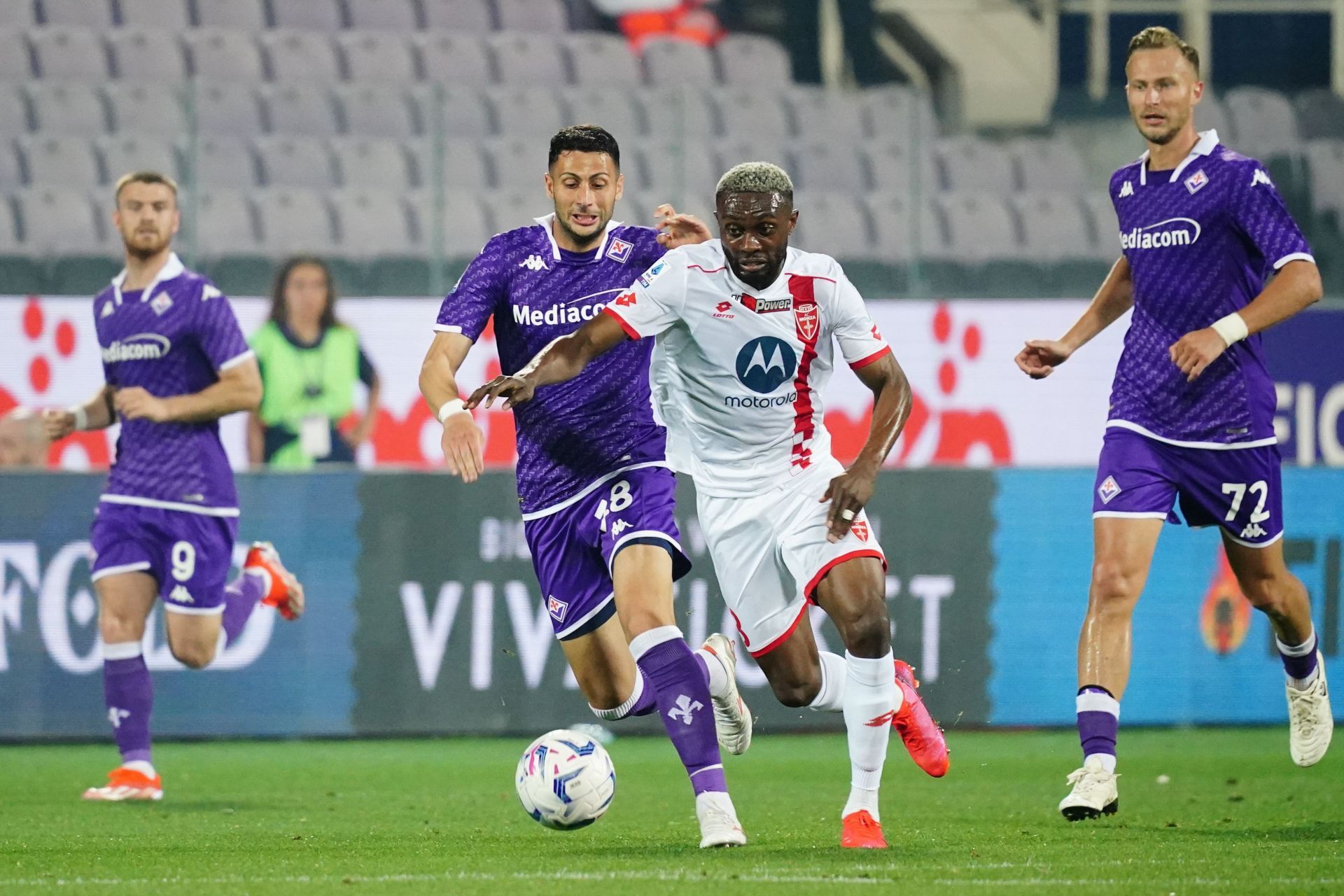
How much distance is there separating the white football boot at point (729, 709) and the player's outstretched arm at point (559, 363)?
159 cm

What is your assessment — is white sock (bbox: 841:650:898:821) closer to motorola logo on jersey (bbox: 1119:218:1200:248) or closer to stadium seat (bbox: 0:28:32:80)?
motorola logo on jersey (bbox: 1119:218:1200:248)

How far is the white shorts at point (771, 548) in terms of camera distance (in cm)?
618

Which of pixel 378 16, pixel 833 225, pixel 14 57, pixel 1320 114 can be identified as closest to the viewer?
pixel 14 57

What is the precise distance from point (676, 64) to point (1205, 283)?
33.0 feet

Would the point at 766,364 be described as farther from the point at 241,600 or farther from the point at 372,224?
the point at 372,224

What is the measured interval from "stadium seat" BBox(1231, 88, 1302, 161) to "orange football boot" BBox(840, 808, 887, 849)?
1105 centimetres

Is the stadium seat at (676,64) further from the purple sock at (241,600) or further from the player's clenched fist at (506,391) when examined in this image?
the player's clenched fist at (506,391)

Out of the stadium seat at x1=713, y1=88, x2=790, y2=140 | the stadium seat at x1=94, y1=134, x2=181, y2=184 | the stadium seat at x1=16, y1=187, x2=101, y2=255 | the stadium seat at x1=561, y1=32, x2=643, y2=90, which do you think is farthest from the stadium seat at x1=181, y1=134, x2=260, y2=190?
the stadium seat at x1=713, y1=88, x2=790, y2=140

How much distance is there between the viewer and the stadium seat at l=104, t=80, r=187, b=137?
45.8 ft

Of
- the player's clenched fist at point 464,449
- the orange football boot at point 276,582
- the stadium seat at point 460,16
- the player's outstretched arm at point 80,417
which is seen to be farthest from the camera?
the stadium seat at point 460,16

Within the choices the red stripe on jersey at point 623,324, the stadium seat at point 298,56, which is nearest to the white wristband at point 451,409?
the red stripe on jersey at point 623,324

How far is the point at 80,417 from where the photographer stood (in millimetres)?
8445

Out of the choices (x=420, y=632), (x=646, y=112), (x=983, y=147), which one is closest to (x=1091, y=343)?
(x=983, y=147)

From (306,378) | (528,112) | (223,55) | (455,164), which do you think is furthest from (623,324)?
(223,55)
